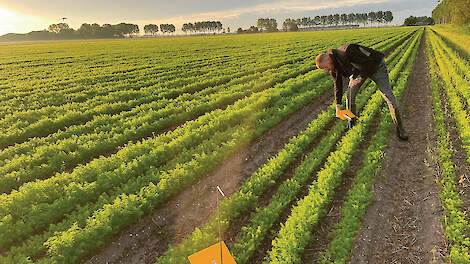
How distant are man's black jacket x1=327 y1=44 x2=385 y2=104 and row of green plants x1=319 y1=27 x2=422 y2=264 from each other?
1515mm

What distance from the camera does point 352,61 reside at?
5.67 meters

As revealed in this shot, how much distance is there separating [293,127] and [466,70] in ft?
37.1

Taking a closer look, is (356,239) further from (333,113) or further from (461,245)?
(333,113)

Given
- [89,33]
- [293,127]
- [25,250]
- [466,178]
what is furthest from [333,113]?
[89,33]

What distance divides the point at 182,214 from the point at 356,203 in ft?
9.93

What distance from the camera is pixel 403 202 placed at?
15.6ft

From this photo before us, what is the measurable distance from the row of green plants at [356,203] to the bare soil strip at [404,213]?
0.12 meters

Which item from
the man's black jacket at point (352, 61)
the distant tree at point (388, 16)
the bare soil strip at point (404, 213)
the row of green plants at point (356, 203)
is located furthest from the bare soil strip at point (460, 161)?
the distant tree at point (388, 16)

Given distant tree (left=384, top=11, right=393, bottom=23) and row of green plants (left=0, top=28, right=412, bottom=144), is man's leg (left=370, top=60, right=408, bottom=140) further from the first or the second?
distant tree (left=384, top=11, right=393, bottom=23)

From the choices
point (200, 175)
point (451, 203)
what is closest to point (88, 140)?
point (200, 175)

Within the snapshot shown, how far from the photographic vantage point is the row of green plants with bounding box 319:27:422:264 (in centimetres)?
379

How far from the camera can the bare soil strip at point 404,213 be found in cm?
379

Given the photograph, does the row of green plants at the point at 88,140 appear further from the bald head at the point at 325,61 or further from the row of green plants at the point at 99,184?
the bald head at the point at 325,61

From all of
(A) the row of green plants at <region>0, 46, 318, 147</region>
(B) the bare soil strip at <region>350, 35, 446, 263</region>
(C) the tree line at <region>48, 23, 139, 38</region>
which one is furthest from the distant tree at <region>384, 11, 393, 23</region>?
(B) the bare soil strip at <region>350, 35, 446, 263</region>
